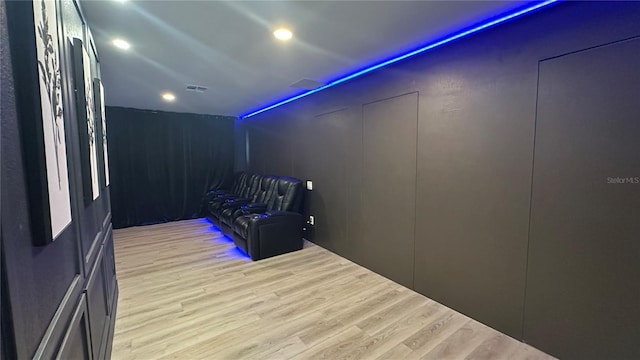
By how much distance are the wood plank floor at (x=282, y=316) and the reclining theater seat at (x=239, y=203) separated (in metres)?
0.80

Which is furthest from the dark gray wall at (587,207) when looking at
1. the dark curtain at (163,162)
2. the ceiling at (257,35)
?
the dark curtain at (163,162)

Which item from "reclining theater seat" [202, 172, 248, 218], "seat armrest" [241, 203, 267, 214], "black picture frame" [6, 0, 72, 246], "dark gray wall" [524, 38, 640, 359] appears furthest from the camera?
"reclining theater seat" [202, 172, 248, 218]

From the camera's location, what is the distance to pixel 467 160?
Result: 7.19ft

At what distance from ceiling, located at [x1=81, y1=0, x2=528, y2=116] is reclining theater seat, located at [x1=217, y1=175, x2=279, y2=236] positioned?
167 centimetres

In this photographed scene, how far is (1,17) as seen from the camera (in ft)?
2.10

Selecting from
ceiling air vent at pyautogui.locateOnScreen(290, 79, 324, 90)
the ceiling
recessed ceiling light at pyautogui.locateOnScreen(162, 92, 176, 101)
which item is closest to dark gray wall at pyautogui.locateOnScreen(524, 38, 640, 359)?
the ceiling

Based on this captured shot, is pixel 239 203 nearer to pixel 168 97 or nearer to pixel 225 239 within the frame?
pixel 225 239

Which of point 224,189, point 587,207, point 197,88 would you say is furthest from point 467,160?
point 224,189

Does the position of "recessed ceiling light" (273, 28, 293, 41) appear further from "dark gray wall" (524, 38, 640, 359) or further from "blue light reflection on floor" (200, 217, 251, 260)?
"blue light reflection on floor" (200, 217, 251, 260)

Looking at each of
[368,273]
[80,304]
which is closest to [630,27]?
[368,273]

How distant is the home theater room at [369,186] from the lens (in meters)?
0.91

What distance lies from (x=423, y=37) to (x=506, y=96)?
0.81 meters

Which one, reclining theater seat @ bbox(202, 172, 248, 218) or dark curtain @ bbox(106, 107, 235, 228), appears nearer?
dark curtain @ bbox(106, 107, 235, 228)

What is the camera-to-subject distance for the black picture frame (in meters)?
0.72
